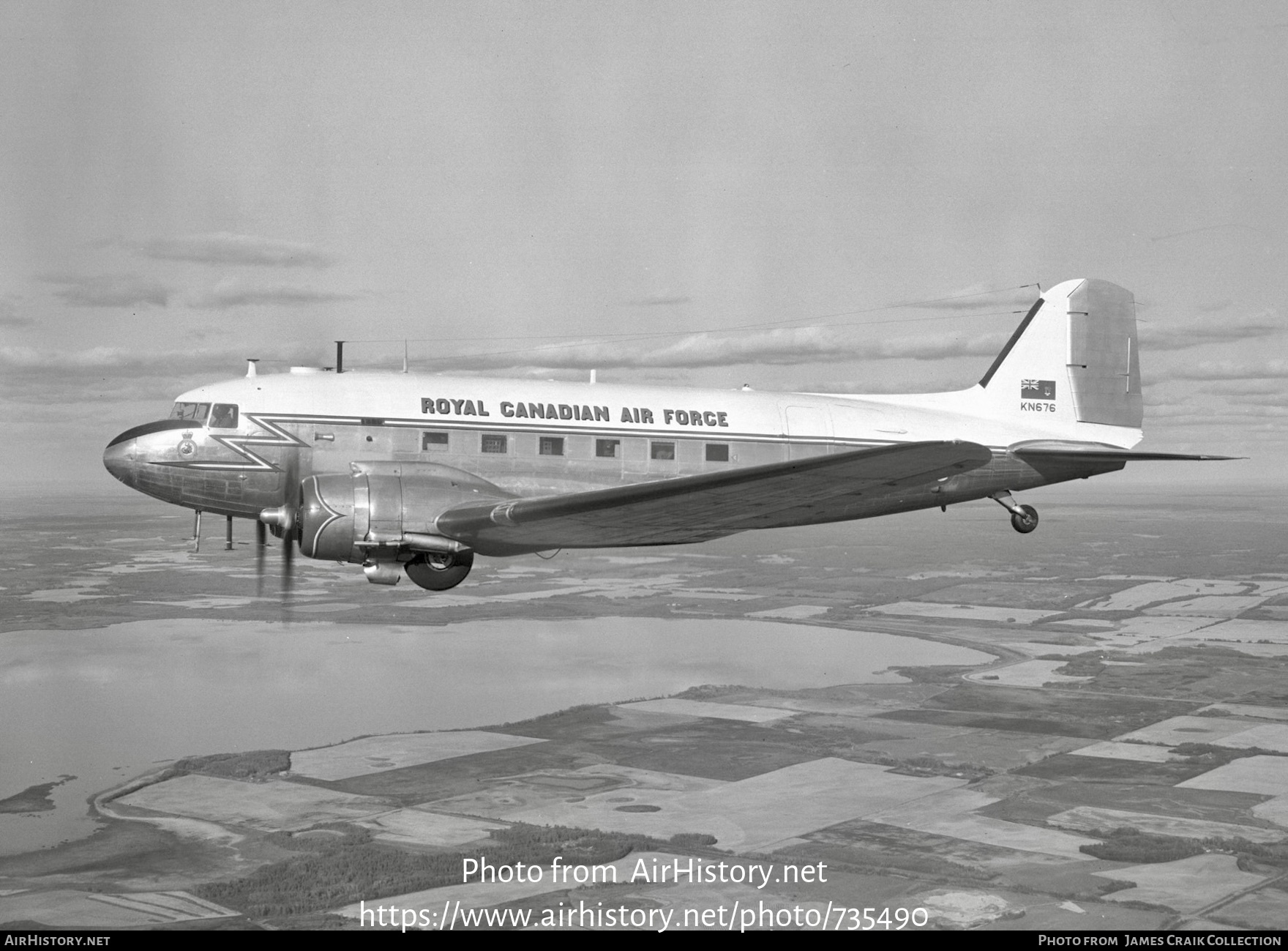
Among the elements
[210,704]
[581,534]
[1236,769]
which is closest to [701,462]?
[581,534]

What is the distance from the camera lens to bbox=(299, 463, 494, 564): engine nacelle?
17156 millimetres

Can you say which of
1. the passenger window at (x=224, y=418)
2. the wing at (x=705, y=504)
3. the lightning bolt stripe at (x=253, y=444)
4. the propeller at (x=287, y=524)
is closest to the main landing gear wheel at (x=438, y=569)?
the wing at (x=705, y=504)

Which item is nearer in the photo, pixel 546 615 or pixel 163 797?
pixel 163 797

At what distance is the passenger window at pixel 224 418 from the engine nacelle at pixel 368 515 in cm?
212

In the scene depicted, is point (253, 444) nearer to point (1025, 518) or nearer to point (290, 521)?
point (290, 521)

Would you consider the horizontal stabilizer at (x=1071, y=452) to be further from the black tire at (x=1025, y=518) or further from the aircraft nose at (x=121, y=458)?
the aircraft nose at (x=121, y=458)

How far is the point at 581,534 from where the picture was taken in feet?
57.8

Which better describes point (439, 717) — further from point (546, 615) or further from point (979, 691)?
point (546, 615)

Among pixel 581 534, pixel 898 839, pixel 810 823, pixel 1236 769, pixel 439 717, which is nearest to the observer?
pixel 581 534

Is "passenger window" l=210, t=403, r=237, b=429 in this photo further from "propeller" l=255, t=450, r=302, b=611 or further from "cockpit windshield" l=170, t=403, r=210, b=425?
"propeller" l=255, t=450, r=302, b=611

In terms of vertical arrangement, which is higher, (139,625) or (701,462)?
(701,462)

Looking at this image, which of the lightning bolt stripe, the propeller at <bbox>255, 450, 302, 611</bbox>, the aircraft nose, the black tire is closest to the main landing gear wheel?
the propeller at <bbox>255, 450, 302, 611</bbox>

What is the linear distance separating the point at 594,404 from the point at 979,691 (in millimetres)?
81224

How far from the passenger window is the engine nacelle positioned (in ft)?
6.94
